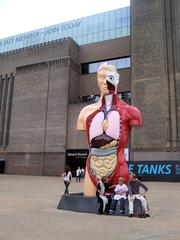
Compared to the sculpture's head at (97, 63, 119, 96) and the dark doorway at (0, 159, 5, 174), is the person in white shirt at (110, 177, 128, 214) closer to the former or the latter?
the sculpture's head at (97, 63, 119, 96)

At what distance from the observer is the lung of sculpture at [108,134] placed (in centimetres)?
1114

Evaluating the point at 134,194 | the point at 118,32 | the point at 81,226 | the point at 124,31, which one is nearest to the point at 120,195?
the point at 134,194

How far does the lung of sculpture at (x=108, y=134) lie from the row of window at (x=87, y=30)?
3937 centimetres

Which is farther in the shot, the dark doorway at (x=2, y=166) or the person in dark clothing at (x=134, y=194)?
the dark doorway at (x=2, y=166)

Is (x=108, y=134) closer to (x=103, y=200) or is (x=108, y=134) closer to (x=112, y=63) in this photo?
(x=103, y=200)

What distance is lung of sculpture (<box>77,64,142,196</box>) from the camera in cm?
1114

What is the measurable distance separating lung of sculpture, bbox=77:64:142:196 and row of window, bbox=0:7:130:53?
129 ft

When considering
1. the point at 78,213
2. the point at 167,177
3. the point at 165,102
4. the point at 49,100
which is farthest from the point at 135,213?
the point at 49,100

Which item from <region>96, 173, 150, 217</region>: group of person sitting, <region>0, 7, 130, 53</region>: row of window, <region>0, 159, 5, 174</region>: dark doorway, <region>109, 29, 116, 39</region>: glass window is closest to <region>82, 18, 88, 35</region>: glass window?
<region>0, 7, 130, 53</region>: row of window

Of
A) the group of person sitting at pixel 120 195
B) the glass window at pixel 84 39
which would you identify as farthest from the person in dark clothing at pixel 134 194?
the glass window at pixel 84 39

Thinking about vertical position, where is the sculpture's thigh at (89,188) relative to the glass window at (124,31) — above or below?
below

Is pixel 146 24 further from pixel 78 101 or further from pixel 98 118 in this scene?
pixel 98 118

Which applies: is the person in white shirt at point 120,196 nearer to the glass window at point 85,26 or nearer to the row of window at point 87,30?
the row of window at point 87,30

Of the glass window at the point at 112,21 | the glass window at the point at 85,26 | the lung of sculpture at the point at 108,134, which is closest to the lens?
the lung of sculpture at the point at 108,134
